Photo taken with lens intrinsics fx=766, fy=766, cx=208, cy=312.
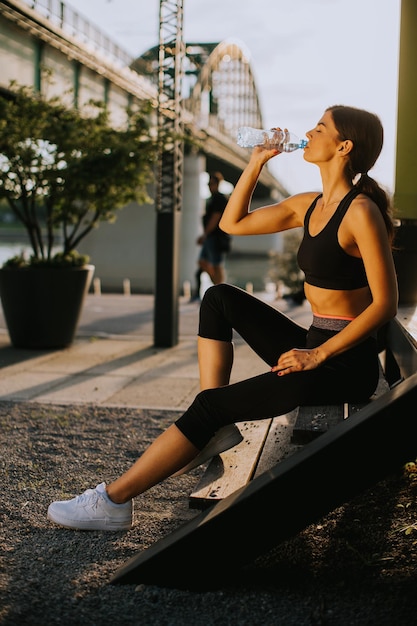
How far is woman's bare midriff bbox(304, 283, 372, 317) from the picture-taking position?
2.69 meters

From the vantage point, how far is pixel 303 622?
2.16 metres

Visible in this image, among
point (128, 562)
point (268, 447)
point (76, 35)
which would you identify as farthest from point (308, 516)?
point (76, 35)

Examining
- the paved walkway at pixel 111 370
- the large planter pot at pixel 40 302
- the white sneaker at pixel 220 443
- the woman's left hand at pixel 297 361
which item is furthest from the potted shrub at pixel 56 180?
the woman's left hand at pixel 297 361

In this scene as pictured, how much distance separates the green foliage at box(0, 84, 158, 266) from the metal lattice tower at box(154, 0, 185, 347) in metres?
0.22

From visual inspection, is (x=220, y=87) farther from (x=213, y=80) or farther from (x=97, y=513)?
Result: (x=97, y=513)

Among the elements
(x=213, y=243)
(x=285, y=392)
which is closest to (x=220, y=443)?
(x=285, y=392)

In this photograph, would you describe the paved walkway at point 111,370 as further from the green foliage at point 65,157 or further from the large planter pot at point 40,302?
the green foliage at point 65,157

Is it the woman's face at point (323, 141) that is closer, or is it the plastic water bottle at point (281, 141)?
the woman's face at point (323, 141)

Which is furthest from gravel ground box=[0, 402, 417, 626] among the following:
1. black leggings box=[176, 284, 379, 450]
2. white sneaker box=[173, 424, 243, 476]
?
black leggings box=[176, 284, 379, 450]

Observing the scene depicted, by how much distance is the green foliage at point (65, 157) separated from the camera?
299 inches

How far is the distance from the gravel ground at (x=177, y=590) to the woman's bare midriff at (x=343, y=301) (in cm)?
83

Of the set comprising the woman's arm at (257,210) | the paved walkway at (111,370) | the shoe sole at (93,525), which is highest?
the woman's arm at (257,210)

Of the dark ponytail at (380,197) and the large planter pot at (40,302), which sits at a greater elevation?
the dark ponytail at (380,197)

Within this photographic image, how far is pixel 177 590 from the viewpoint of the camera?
2.36 meters
